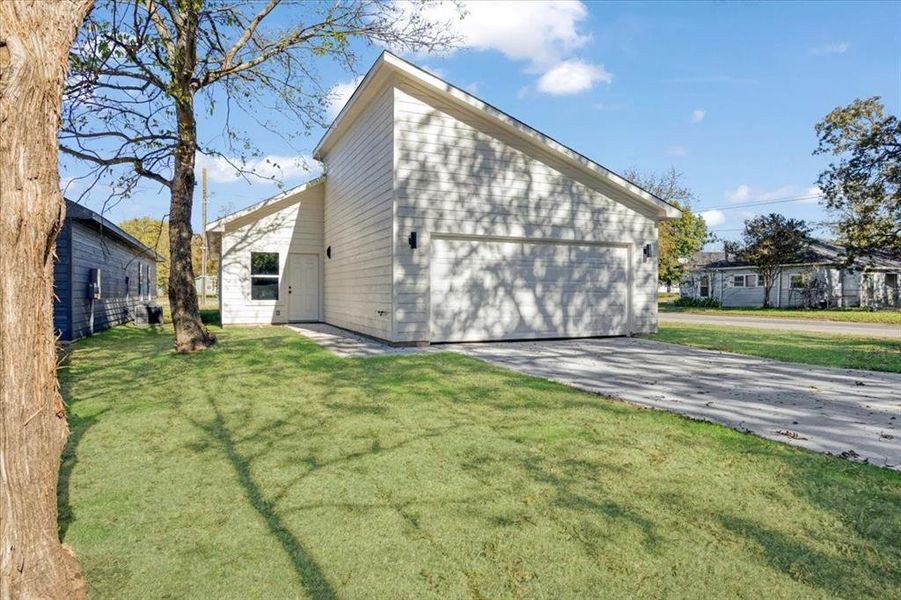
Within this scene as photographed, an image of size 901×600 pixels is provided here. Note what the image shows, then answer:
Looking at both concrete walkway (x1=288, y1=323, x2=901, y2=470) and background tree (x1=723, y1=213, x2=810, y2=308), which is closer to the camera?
concrete walkway (x1=288, y1=323, x2=901, y2=470)

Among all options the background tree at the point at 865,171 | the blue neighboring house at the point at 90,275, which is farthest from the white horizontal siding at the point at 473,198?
the background tree at the point at 865,171

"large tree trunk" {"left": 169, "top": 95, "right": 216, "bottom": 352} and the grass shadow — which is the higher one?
"large tree trunk" {"left": 169, "top": 95, "right": 216, "bottom": 352}

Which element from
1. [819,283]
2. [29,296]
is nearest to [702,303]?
[819,283]

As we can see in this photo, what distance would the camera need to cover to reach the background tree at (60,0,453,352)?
331 inches

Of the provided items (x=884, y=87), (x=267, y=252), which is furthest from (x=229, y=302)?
(x=884, y=87)

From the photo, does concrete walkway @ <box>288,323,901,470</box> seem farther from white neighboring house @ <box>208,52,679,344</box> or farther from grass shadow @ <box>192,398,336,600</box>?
grass shadow @ <box>192,398,336,600</box>

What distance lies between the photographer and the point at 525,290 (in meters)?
10.6

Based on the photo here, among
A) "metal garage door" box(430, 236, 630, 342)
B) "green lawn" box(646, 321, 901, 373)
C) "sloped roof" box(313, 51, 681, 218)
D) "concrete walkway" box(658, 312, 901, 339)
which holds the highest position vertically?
"sloped roof" box(313, 51, 681, 218)

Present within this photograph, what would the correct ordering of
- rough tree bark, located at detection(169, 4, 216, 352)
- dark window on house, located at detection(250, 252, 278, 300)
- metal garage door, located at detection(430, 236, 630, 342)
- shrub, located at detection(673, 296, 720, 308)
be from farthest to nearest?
1. shrub, located at detection(673, 296, 720, 308)
2. dark window on house, located at detection(250, 252, 278, 300)
3. metal garage door, located at detection(430, 236, 630, 342)
4. rough tree bark, located at detection(169, 4, 216, 352)

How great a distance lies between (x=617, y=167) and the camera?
39.6 meters

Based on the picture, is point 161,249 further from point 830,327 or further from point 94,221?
point 830,327

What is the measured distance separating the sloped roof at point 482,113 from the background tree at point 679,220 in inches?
1107

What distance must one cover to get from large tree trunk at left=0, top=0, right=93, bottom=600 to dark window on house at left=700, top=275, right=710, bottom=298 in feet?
130

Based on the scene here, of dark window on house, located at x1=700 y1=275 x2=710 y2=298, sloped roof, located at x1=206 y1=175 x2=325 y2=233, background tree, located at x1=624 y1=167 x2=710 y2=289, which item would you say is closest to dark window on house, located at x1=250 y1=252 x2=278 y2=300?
sloped roof, located at x1=206 y1=175 x2=325 y2=233
